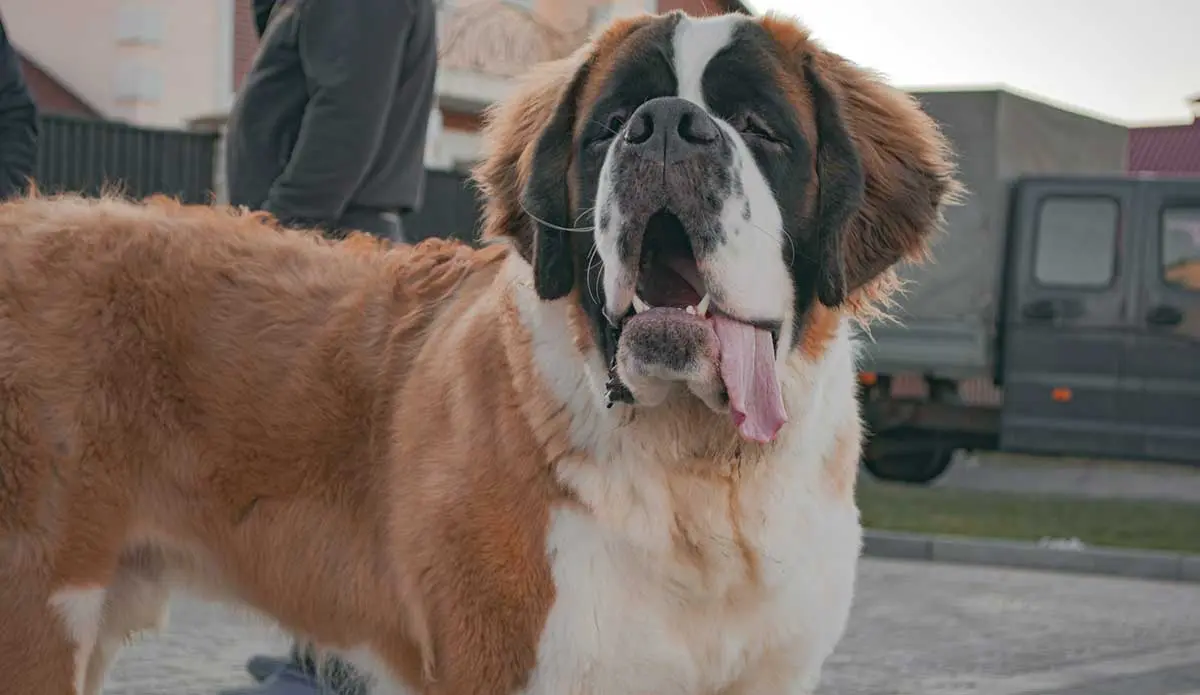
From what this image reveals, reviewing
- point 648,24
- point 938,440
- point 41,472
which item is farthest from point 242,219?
point 938,440

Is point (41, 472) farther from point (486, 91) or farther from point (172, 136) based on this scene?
point (486, 91)

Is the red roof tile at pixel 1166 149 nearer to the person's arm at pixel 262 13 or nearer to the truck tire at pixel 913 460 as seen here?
the truck tire at pixel 913 460

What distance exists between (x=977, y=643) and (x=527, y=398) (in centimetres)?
472

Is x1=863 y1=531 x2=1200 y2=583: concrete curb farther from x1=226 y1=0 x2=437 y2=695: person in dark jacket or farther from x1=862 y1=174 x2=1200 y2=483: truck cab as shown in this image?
x1=226 y1=0 x2=437 y2=695: person in dark jacket

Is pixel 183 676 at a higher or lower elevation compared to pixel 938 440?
higher

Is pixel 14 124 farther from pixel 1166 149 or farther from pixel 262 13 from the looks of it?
pixel 1166 149

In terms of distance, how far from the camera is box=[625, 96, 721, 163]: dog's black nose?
274cm

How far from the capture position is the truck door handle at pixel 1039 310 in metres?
14.0

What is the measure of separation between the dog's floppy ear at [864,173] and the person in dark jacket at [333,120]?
1.67 meters

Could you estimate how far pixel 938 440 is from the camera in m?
15.5

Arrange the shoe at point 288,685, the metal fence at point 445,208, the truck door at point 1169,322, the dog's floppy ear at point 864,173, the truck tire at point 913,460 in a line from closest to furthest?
the dog's floppy ear at point 864,173
the shoe at point 288,685
the truck door at point 1169,322
the metal fence at point 445,208
the truck tire at point 913,460

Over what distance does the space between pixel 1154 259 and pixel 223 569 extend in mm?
11552

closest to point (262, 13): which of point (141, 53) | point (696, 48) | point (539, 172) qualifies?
point (539, 172)

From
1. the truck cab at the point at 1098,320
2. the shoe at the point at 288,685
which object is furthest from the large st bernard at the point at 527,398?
the truck cab at the point at 1098,320
